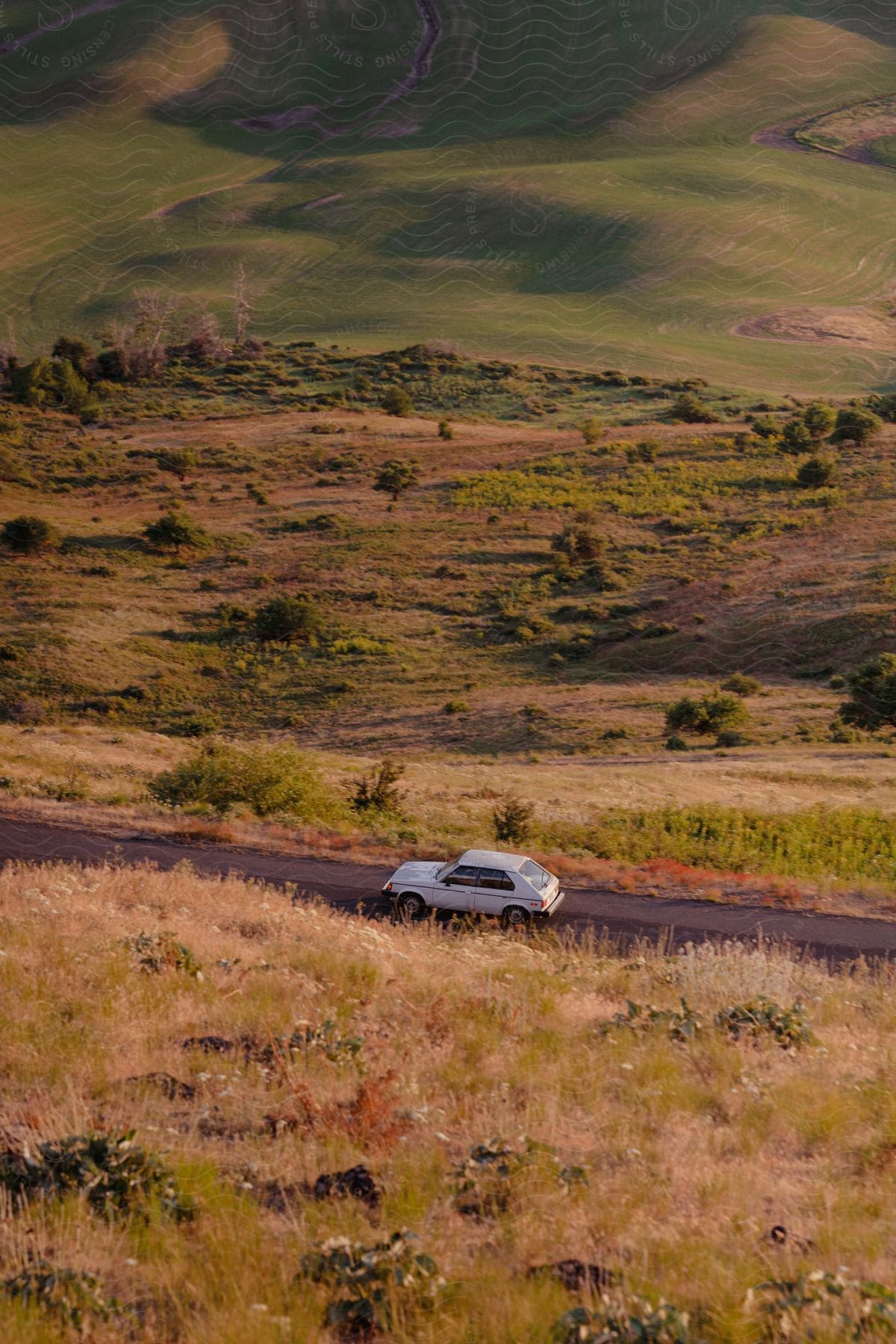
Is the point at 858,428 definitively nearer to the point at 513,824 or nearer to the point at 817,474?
the point at 817,474

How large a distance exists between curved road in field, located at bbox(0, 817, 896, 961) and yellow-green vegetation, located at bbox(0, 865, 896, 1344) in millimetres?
4659

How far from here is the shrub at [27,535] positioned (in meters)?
56.2

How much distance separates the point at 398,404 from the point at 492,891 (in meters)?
80.7

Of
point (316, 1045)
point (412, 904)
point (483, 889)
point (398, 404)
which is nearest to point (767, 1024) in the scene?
point (316, 1045)

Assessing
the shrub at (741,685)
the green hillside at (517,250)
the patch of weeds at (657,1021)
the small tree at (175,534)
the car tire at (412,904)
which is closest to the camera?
the patch of weeds at (657,1021)

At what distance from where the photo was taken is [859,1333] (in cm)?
453

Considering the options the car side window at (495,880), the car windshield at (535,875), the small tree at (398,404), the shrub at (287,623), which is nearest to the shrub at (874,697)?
the car windshield at (535,875)

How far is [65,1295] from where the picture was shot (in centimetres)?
475

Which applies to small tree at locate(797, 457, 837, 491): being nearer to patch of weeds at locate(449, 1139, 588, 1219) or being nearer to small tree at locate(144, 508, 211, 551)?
small tree at locate(144, 508, 211, 551)

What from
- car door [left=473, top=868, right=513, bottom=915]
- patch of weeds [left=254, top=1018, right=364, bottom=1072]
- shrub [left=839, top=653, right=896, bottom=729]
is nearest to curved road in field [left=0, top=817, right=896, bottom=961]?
car door [left=473, top=868, right=513, bottom=915]

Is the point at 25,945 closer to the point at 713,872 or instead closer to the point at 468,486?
the point at 713,872

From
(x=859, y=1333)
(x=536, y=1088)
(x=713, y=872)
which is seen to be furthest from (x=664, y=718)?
(x=859, y=1333)

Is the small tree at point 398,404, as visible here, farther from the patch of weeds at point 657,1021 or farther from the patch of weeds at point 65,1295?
the patch of weeds at point 65,1295

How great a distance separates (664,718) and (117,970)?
102 feet
